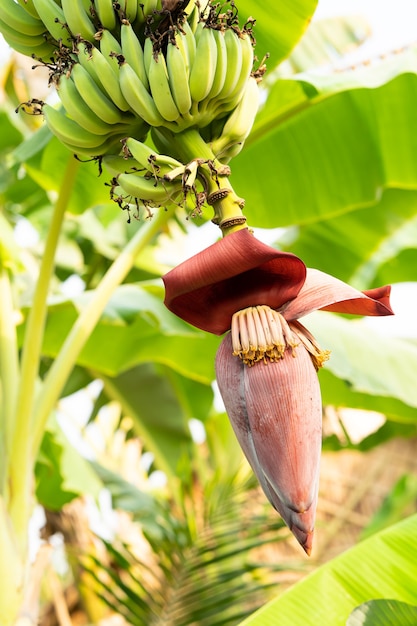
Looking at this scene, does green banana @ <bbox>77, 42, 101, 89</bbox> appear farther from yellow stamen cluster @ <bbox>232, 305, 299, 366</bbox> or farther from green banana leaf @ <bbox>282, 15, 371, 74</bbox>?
green banana leaf @ <bbox>282, 15, 371, 74</bbox>

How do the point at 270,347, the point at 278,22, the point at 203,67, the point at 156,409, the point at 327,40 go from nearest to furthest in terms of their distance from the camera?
the point at 270,347 → the point at 203,67 → the point at 278,22 → the point at 327,40 → the point at 156,409

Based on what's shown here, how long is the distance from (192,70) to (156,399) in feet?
6.07

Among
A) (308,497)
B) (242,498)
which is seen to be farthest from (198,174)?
(242,498)

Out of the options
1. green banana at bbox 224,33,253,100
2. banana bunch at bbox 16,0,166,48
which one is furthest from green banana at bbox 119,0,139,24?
green banana at bbox 224,33,253,100

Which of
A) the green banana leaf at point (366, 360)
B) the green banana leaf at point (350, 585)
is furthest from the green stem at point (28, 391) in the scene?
the green banana leaf at point (366, 360)

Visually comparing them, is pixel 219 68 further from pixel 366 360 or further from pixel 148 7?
pixel 366 360

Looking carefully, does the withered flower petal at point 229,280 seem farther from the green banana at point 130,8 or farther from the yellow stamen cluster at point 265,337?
the green banana at point 130,8

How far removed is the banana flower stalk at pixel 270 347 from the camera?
48cm

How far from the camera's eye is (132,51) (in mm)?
622

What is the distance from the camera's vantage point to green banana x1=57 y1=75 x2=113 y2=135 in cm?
64

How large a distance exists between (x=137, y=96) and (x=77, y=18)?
101 mm

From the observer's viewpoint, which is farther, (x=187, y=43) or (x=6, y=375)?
(x=6, y=375)

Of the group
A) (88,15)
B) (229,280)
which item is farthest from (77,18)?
(229,280)

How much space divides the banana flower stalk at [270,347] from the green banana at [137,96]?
0.57 feet
